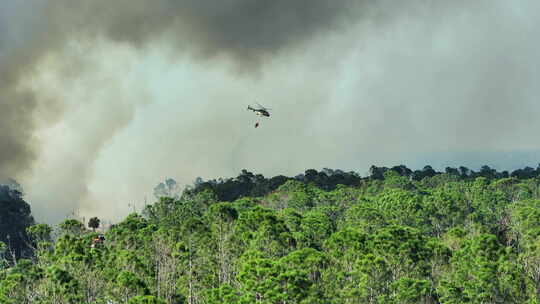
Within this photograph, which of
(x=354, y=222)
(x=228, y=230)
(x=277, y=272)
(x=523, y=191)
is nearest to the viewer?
(x=277, y=272)

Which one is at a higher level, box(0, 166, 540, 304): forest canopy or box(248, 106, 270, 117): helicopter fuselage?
box(248, 106, 270, 117): helicopter fuselage

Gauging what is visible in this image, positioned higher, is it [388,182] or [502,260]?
[388,182]

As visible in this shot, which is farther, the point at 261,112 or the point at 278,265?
the point at 261,112

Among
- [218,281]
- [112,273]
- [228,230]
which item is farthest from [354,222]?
[112,273]

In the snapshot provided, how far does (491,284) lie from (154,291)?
3983 centimetres

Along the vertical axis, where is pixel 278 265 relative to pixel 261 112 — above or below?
below

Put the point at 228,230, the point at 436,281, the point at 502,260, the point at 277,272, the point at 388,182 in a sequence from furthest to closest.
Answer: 1. the point at 388,182
2. the point at 228,230
3. the point at 436,281
4. the point at 502,260
5. the point at 277,272

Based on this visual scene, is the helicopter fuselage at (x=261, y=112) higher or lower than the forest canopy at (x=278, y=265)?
higher

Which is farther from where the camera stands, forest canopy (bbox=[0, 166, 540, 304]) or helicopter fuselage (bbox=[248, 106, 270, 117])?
helicopter fuselage (bbox=[248, 106, 270, 117])

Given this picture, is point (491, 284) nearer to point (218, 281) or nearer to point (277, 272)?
point (277, 272)

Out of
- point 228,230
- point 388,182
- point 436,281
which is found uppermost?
point 388,182

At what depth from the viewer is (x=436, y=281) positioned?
88750 millimetres

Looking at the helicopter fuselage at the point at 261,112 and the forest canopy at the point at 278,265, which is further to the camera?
the helicopter fuselage at the point at 261,112

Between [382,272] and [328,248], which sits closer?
[382,272]
